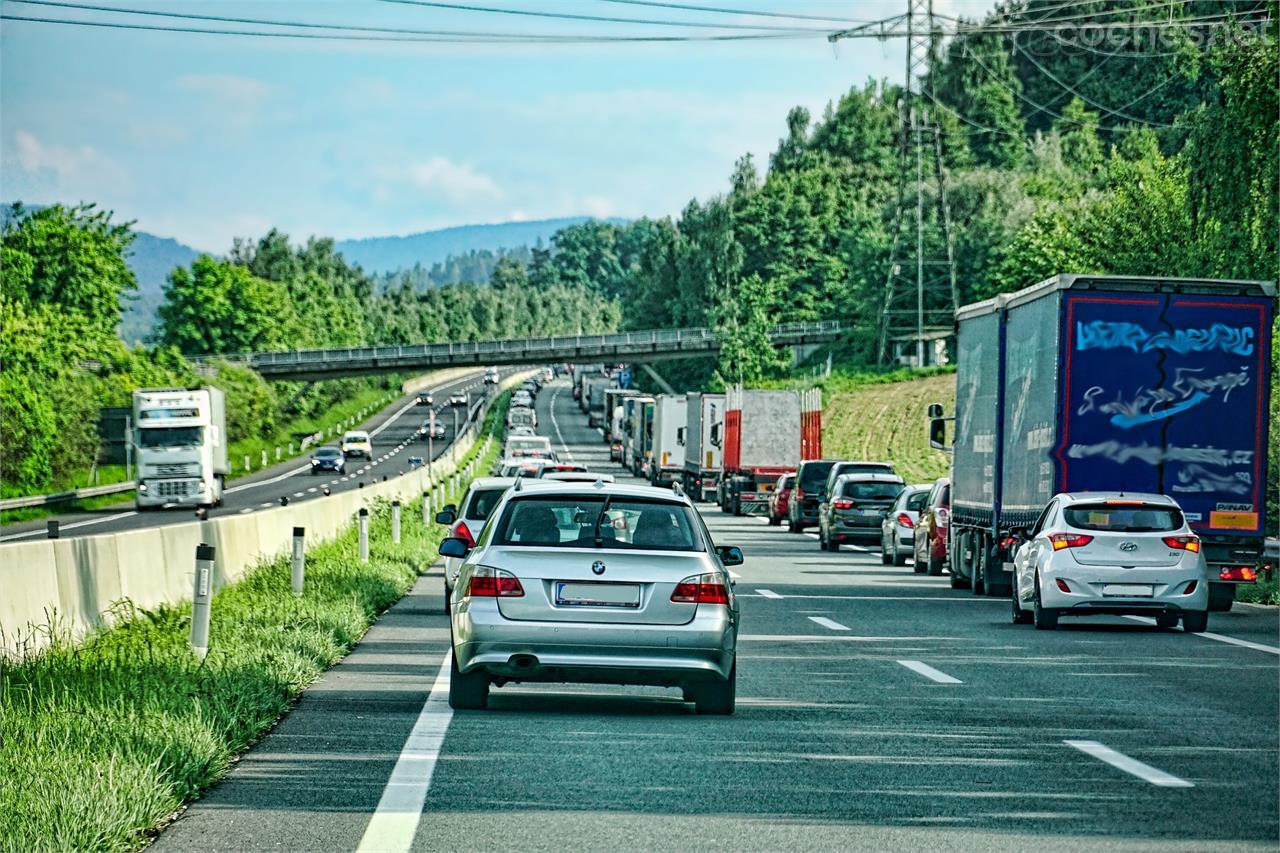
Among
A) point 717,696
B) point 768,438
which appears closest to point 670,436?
point 768,438

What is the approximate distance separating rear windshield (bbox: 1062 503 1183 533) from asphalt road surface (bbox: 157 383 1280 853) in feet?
8.64

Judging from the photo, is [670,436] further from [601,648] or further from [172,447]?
[601,648]

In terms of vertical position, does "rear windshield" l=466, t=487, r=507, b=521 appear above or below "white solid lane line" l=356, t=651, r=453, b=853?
above

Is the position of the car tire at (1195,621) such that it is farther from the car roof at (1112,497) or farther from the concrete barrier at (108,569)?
the concrete barrier at (108,569)

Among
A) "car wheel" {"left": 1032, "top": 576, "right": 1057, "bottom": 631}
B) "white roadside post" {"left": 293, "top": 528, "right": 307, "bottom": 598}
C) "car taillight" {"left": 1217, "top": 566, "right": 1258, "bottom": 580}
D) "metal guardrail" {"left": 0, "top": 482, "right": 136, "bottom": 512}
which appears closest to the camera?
"car wheel" {"left": 1032, "top": 576, "right": 1057, "bottom": 631}

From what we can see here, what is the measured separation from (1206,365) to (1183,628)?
363 cm

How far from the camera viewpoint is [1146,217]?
49.9 m

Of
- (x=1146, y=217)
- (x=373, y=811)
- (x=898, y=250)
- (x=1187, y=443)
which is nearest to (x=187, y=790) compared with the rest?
(x=373, y=811)

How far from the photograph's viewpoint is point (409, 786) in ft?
31.5

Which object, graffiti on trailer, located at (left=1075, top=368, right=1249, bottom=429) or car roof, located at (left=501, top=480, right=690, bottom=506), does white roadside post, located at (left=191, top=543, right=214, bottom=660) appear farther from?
graffiti on trailer, located at (left=1075, top=368, right=1249, bottom=429)

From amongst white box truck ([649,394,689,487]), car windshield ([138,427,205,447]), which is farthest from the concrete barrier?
white box truck ([649,394,689,487])

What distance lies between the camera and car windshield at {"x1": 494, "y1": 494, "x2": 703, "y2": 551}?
12.8 m

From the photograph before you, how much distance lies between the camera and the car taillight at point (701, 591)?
1242 centimetres

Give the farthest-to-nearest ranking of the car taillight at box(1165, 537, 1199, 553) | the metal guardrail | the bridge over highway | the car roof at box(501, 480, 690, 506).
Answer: the bridge over highway, the metal guardrail, the car taillight at box(1165, 537, 1199, 553), the car roof at box(501, 480, 690, 506)
